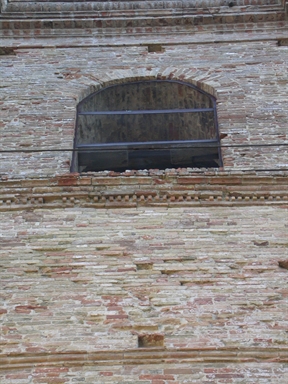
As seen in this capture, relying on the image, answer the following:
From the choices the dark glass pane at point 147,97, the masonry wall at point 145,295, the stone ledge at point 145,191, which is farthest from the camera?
the dark glass pane at point 147,97

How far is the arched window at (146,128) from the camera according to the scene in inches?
403

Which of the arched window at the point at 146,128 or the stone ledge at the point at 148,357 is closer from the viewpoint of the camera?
the stone ledge at the point at 148,357

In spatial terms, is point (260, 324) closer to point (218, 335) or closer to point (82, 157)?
point (218, 335)

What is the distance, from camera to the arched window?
10.2 metres

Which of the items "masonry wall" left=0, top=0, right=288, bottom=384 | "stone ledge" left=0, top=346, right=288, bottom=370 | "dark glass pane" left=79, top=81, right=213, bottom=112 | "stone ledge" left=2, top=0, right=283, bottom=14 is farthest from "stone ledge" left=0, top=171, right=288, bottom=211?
"stone ledge" left=2, top=0, right=283, bottom=14

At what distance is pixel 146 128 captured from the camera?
12047mm

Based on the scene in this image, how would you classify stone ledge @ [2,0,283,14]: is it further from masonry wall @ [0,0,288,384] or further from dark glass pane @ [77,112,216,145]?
dark glass pane @ [77,112,216,145]

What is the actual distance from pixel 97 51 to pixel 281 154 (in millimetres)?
4170

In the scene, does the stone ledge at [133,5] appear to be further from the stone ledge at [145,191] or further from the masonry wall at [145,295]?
the masonry wall at [145,295]

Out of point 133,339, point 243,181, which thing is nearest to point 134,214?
point 243,181

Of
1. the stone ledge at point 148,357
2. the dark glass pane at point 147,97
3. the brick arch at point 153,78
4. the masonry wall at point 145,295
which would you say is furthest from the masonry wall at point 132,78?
the stone ledge at point 148,357

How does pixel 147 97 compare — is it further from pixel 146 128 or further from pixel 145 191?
pixel 145 191

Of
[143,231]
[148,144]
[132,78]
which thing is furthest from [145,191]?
[132,78]

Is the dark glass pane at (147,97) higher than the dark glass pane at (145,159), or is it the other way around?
the dark glass pane at (147,97)
